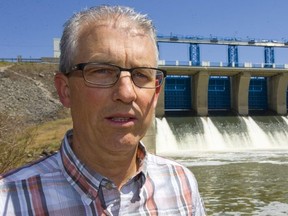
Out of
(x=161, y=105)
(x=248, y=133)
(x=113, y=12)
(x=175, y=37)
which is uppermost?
(x=175, y=37)

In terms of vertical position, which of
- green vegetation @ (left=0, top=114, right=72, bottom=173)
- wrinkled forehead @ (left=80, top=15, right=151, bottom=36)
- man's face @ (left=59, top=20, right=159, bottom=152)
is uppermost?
wrinkled forehead @ (left=80, top=15, right=151, bottom=36)

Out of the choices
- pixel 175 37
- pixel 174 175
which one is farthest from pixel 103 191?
pixel 175 37

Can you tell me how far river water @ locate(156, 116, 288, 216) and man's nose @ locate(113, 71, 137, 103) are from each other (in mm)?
7417

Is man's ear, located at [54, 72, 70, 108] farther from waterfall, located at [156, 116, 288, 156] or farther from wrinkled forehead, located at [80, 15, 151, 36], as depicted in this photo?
waterfall, located at [156, 116, 288, 156]

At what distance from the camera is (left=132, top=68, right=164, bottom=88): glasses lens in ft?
4.53

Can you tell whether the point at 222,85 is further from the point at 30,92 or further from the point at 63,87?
the point at 63,87

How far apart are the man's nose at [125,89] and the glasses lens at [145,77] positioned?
3 centimetres

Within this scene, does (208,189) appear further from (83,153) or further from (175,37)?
(175,37)

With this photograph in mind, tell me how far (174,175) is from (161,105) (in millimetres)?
23453

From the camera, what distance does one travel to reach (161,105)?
25.1 metres

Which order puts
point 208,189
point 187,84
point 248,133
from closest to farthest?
point 208,189, point 248,133, point 187,84

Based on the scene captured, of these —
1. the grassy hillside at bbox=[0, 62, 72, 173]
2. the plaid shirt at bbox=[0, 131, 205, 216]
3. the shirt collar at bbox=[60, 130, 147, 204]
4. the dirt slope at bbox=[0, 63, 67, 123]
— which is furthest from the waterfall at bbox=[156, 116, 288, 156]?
the shirt collar at bbox=[60, 130, 147, 204]

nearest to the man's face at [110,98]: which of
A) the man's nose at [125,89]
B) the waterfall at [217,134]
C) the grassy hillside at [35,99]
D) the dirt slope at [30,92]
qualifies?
the man's nose at [125,89]

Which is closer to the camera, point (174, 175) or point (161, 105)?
point (174, 175)
